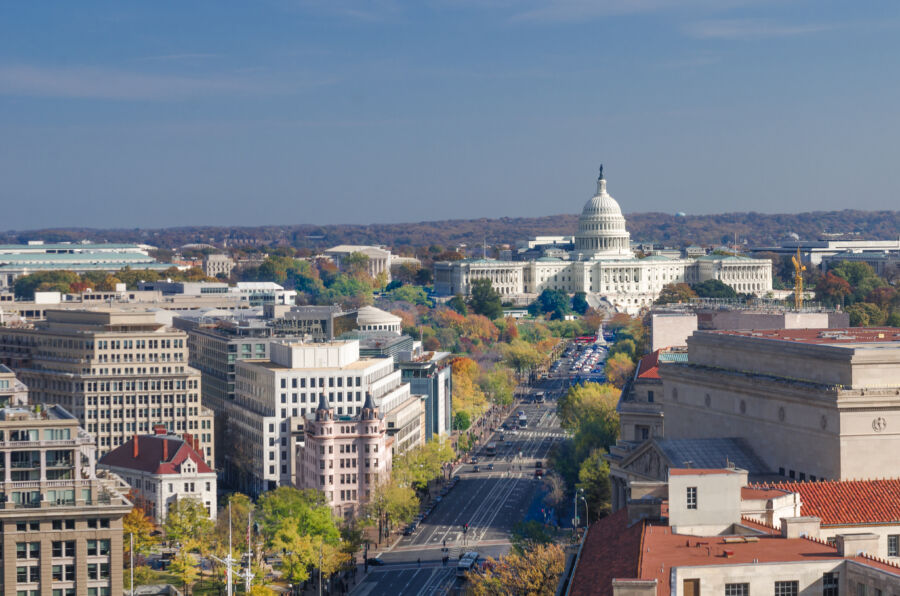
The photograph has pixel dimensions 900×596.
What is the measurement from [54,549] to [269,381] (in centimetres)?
5237

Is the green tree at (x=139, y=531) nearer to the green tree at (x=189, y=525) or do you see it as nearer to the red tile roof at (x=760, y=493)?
the green tree at (x=189, y=525)

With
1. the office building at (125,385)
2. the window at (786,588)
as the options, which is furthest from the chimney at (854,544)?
the office building at (125,385)

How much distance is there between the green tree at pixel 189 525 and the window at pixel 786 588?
55.8 m

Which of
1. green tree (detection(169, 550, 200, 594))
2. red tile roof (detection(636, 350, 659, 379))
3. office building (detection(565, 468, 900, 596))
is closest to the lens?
office building (detection(565, 468, 900, 596))

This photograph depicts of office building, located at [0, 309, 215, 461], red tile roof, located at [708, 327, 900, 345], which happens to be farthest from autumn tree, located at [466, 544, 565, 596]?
office building, located at [0, 309, 215, 461]

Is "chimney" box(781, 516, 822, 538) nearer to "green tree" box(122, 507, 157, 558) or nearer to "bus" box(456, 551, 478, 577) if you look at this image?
"bus" box(456, 551, 478, 577)

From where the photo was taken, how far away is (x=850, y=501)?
2231 inches

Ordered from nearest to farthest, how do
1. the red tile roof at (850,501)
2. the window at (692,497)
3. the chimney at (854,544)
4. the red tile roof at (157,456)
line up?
the chimney at (854,544)
the window at (692,497)
the red tile roof at (850,501)
the red tile roof at (157,456)

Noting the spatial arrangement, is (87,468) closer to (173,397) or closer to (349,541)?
(349,541)

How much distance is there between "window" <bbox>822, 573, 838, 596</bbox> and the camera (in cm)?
3966

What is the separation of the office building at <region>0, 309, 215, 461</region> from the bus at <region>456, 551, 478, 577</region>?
38.1 m

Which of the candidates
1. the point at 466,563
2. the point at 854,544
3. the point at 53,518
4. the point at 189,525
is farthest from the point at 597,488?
the point at 854,544

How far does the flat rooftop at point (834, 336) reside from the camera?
72.4m

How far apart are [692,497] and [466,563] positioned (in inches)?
1845
